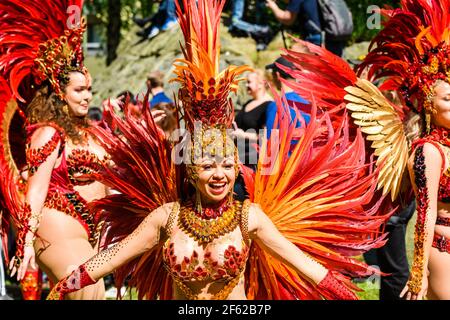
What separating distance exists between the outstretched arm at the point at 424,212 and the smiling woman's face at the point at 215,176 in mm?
1097

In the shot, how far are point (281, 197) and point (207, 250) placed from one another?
533 mm

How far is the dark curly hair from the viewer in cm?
553

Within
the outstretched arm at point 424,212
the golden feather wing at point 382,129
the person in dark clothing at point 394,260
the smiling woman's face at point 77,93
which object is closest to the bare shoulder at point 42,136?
the smiling woman's face at point 77,93

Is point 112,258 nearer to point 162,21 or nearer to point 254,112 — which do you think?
point 254,112

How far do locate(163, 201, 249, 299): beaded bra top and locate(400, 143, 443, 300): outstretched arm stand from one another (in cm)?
94

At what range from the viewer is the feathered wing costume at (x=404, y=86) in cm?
476

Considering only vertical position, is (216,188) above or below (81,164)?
above

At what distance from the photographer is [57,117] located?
18.2 feet

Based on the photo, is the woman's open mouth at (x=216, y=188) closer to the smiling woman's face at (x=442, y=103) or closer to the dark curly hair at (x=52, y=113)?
the smiling woman's face at (x=442, y=103)

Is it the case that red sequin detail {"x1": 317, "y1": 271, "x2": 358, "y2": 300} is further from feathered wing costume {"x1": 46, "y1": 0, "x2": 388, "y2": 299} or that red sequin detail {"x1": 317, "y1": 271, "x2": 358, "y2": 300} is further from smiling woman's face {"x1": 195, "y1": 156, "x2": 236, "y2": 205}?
smiling woman's face {"x1": 195, "y1": 156, "x2": 236, "y2": 205}

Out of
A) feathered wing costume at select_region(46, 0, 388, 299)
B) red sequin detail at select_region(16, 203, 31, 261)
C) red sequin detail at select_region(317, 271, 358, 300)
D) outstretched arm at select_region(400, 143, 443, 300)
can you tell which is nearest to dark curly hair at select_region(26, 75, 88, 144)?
red sequin detail at select_region(16, 203, 31, 261)

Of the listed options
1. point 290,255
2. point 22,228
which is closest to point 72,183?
point 22,228

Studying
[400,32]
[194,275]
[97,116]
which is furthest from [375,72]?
[97,116]
